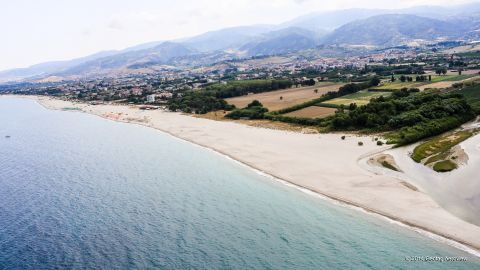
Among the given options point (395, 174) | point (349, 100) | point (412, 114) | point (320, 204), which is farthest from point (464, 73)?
point (320, 204)

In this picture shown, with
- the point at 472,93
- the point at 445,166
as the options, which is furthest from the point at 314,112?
the point at 445,166

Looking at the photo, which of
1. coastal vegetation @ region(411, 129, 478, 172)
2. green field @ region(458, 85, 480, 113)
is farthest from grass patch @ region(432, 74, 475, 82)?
coastal vegetation @ region(411, 129, 478, 172)

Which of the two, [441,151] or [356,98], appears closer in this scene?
[441,151]

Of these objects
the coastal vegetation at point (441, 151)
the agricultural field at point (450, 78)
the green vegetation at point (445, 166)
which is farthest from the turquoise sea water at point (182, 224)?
the agricultural field at point (450, 78)

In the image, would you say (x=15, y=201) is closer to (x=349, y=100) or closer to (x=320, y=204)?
(x=320, y=204)

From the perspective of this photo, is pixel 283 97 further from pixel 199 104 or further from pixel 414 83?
pixel 414 83

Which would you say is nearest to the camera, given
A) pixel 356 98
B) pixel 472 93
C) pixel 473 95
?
pixel 473 95
